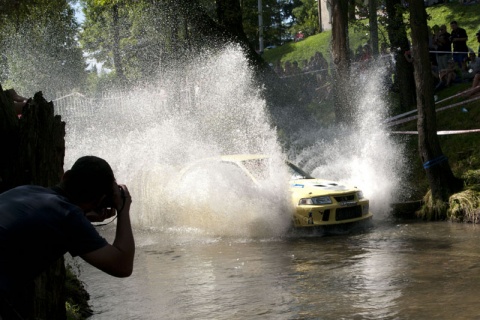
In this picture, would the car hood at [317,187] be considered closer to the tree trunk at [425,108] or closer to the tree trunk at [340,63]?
the tree trunk at [425,108]

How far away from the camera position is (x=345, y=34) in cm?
2106

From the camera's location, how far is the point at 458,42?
2148cm

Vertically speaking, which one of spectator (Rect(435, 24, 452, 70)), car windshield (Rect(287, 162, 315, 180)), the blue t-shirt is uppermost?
spectator (Rect(435, 24, 452, 70))

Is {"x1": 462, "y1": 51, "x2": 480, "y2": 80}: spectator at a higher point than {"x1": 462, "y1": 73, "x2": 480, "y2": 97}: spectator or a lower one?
higher

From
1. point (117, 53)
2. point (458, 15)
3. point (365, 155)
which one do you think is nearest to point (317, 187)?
point (365, 155)

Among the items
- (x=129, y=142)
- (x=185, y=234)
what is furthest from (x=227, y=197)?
(x=129, y=142)

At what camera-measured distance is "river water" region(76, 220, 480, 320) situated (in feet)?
26.8

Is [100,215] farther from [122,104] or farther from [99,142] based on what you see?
[122,104]

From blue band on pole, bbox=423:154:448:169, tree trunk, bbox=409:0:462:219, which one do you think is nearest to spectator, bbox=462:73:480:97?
tree trunk, bbox=409:0:462:219

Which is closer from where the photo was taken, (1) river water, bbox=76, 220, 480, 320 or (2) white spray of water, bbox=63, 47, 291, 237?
(1) river water, bbox=76, 220, 480, 320

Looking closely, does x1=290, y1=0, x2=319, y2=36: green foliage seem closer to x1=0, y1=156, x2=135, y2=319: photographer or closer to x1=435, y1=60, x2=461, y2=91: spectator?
x1=435, y1=60, x2=461, y2=91: spectator

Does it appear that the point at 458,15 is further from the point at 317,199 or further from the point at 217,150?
the point at 317,199

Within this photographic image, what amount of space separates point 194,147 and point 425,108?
537 centimetres

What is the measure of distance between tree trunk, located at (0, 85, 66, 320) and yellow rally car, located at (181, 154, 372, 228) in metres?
8.31
